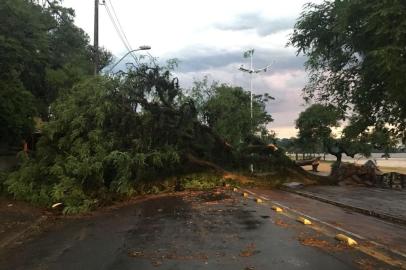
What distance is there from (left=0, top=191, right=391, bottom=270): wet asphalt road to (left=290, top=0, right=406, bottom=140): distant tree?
396cm

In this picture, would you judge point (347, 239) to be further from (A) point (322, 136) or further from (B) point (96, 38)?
(A) point (322, 136)

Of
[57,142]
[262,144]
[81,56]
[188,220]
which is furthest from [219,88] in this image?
[188,220]

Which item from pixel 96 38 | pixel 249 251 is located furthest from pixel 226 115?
pixel 249 251

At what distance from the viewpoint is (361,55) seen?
577 inches

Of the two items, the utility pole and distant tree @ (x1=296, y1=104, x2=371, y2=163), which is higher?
the utility pole

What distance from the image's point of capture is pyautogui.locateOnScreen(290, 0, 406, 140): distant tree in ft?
37.5

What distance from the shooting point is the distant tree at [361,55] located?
11438 mm

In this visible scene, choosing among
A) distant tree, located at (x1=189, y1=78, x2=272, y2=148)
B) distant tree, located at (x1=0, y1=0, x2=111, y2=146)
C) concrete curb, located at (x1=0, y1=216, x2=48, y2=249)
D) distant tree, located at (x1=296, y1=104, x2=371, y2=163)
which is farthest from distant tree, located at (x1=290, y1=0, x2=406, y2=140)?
distant tree, located at (x1=296, y1=104, x2=371, y2=163)

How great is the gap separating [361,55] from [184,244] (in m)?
7.93

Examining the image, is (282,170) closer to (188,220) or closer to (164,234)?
(188,220)

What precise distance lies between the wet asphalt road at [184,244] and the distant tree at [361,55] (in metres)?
3.96

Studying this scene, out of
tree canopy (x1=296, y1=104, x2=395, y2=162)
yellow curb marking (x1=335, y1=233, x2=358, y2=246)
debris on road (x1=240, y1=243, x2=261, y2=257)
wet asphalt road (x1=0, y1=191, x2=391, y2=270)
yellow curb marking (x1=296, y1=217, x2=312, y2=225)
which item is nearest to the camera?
wet asphalt road (x1=0, y1=191, x2=391, y2=270)

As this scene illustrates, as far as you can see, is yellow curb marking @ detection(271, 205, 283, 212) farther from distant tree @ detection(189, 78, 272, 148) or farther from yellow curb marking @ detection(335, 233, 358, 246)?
distant tree @ detection(189, 78, 272, 148)

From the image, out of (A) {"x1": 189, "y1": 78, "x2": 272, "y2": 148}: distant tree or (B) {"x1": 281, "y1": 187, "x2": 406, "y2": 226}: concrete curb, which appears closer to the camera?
(B) {"x1": 281, "y1": 187, "x2": 406, "y2": 226}: concrete curb
